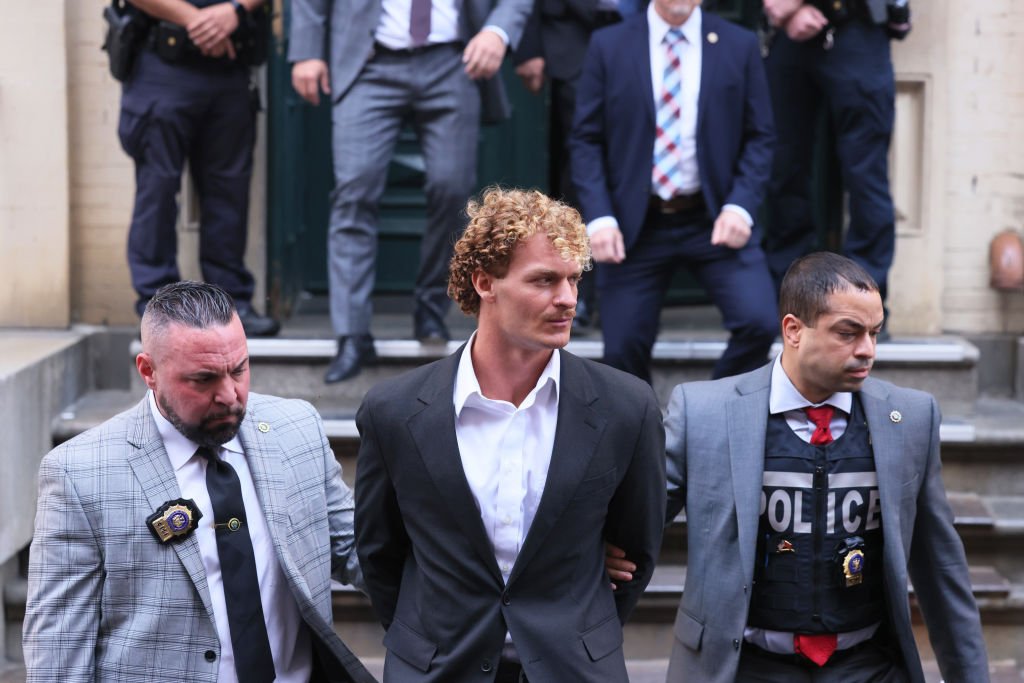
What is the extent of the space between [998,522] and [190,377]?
11.9ft

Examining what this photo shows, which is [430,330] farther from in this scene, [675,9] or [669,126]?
[675,9]

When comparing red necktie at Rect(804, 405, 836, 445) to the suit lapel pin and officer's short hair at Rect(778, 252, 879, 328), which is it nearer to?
officer's short hair at Rect(778, 252, 879, 328)

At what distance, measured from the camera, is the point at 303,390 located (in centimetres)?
609

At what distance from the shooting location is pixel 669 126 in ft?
17.6

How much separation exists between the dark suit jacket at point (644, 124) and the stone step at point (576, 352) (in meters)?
1.05

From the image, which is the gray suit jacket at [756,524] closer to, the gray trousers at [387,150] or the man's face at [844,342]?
the man's face at [844,342]

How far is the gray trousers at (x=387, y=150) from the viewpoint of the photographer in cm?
582

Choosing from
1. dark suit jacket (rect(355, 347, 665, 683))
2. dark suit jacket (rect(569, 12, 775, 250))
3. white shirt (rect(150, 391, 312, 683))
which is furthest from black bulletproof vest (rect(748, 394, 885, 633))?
dark suit jacket (rect(569, 12, 775, 250))

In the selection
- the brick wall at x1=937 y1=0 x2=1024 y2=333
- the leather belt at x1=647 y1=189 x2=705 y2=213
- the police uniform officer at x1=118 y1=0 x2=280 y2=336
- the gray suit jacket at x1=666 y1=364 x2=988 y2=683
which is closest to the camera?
the gray suit jacket at x1=666 y1=364 x2=988 y2=683

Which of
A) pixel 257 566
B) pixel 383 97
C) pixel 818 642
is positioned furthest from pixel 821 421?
pixel 383 97

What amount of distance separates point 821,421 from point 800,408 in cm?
6

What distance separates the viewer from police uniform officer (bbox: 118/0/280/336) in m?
5.85

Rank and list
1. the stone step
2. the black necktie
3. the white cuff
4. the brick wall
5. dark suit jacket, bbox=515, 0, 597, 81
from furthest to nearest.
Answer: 1. the brick wall
2. dark suit jacket, bbox=515, 0, 597, 81
3. the stone step
4. the white cuff
5. the black necktie

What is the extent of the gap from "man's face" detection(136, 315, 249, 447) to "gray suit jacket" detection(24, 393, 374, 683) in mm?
133
